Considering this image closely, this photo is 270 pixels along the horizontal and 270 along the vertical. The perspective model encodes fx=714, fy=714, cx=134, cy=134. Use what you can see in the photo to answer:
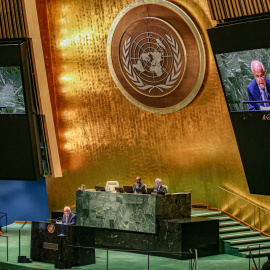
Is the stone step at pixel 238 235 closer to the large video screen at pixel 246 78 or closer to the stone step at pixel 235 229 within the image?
the stone step at pixel 235 229

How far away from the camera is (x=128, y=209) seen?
1695 cm

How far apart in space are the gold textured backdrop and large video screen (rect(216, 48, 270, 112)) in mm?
2715

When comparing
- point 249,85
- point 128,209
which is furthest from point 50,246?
point 249,85

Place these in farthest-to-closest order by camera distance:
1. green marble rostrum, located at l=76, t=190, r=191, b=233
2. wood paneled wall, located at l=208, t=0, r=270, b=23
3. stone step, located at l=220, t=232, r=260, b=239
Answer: stone step, located at l=220, t=232, r=260, b=239 → green marble rostrum, located at l=76, t=190, r=191, b=233 → wood paneled wall, located at l=208, t=0, r=270, b=23

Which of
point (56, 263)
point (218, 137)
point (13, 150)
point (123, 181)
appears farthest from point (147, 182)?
point (56, 263)

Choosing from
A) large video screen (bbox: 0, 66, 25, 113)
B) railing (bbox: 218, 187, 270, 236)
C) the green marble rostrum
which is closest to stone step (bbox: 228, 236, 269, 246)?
railing (bbox: 218, 187, 270, 236)

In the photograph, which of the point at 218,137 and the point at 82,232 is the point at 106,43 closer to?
the point at 218,137

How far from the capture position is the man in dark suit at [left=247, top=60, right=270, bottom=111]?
1491cm

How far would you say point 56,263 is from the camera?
15656mm

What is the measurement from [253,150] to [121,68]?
18.0 ft

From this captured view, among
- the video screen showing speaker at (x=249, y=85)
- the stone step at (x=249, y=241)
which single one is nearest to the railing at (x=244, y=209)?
the stone step at (x=249, y=241)

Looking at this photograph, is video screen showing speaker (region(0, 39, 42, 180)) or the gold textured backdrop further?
the gold textured backdrop

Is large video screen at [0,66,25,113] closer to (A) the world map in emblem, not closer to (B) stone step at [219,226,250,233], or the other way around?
(A) the world map in emblem

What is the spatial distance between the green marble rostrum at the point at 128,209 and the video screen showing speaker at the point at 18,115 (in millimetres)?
2060
